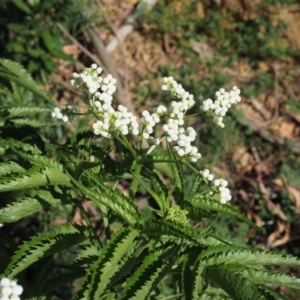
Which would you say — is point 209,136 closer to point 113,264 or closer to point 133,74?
point 133,74

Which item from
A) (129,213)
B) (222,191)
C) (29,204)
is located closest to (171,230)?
(129,213)

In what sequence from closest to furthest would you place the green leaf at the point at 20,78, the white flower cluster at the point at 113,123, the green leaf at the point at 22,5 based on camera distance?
the white flower cluster at the point at 113,123 < the green leaf at the point at 20,78 < the green leaf at the point at 22,5

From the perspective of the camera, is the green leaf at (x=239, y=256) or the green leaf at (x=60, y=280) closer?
the green leaf at (x=239, y=256)

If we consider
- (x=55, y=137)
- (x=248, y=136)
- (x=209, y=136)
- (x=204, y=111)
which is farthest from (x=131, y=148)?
(x=248, y=136)

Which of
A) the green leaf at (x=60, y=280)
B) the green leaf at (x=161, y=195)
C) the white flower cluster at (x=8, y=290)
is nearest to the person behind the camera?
the white flower cluster at (x=8, y=290)

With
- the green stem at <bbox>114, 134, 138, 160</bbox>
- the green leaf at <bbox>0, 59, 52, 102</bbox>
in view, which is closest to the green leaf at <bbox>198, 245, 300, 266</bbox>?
the green stem at <bbox>114, 134, 138, 160</bbox>

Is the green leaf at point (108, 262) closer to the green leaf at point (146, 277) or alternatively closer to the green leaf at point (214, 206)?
the green leaf at point (146, 277)

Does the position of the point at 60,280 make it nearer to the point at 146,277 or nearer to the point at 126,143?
the point at 146,277

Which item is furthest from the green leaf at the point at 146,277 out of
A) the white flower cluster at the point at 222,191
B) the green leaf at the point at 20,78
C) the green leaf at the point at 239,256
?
the green leaf at the point at 20,78
